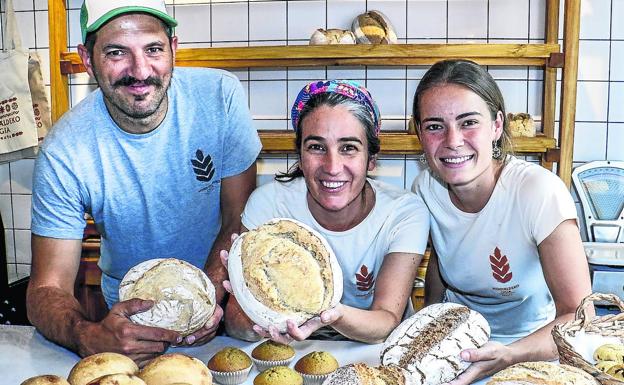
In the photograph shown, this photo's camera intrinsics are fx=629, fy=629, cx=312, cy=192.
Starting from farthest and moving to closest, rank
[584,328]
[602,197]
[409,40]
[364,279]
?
1. [409,40]
2. [602,197]
3. [364,279]
4. [584,328]

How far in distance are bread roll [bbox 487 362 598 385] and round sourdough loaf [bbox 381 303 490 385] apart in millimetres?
194

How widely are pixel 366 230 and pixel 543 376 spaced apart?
2.47ft

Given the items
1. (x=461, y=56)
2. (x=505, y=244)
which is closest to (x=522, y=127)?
(x=461, y=56)

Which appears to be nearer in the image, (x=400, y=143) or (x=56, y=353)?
(x=56, y=353)

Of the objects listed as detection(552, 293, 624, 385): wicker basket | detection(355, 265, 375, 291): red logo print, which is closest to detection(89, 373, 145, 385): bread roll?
detection(552, 293, 624, 385): wicker basket

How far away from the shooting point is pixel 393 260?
5.38ft

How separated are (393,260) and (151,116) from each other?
0.80 m

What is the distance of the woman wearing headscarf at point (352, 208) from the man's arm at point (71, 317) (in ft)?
0.93

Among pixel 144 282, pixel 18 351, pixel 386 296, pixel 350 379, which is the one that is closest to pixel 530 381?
pixel 350 379

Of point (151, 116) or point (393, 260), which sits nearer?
point (393, 260)

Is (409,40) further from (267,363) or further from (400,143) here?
(267,363)

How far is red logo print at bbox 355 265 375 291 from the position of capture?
1719 mm

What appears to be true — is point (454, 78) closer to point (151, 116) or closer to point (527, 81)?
point (151, 116)

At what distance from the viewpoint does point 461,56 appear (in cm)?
261
